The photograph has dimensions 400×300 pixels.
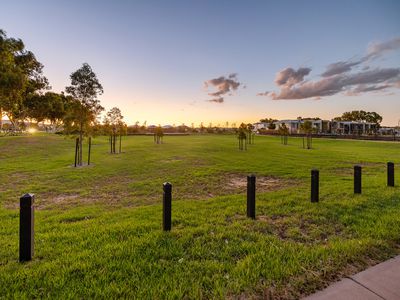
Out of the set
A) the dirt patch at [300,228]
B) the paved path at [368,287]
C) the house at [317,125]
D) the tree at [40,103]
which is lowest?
the paved path at [368,287]

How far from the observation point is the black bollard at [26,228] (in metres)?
3.32

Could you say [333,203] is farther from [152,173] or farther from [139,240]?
[152,173]

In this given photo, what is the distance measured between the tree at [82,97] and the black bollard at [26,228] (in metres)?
13.5

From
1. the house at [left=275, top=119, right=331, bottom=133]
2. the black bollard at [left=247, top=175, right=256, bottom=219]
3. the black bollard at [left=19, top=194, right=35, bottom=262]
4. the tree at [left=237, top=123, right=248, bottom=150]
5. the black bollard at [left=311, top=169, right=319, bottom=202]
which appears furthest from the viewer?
the house at [left=275, top=119, right=331, bottom=133]

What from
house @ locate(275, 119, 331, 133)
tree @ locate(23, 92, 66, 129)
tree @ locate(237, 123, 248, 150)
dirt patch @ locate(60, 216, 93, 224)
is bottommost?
dirt patch @ locate(60, 216, 93, 224)

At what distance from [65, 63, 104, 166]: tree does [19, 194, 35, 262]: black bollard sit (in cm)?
1348

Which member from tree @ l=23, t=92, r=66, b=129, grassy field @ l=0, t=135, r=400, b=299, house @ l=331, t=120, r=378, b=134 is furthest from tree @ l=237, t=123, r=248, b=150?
house @ l=331, t=120, r=378, b=134

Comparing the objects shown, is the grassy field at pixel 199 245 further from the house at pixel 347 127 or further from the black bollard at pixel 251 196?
the house at pixel 347 127

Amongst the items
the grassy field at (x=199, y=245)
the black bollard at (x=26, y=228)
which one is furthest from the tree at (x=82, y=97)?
the black bollard at (x=26, y=228)

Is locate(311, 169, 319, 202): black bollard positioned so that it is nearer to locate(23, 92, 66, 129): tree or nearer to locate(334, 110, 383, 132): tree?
locate(23, 92, 66, 129): tree

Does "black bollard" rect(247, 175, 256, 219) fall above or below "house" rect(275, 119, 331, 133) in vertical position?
below

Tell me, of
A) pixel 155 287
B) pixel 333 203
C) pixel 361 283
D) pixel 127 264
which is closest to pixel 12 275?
pixel 127 264

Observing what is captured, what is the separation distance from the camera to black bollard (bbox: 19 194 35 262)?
10.9ft

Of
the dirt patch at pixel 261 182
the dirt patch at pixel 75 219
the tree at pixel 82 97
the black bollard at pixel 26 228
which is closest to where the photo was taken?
the black bollard at pixel 26 228
